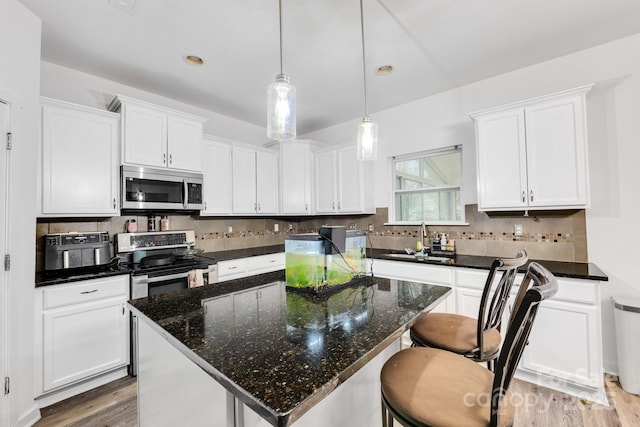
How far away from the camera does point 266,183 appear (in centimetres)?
396

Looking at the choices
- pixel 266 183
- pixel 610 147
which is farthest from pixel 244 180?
pixel 610 147

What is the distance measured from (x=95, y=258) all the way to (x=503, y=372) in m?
3.04

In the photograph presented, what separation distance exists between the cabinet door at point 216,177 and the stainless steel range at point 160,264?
457mm

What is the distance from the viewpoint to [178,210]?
3.05m

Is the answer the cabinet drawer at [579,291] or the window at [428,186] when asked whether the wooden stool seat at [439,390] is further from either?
the window at [428,186]

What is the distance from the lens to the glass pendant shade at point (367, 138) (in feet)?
5.70

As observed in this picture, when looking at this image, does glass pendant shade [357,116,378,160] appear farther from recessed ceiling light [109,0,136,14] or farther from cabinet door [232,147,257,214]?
cabinet door [232,147,257,214]

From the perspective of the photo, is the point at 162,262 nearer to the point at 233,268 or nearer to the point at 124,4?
the point at 233,268

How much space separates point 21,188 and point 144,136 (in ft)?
3.61

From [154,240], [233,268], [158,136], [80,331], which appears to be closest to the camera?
[80,331]

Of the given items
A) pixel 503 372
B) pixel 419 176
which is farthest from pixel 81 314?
pixel 419 176

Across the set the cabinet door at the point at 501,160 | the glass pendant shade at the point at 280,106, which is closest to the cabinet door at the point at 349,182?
the cabinet door at the point at 501,160

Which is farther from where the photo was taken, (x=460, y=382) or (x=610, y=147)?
(x=610, y=147)

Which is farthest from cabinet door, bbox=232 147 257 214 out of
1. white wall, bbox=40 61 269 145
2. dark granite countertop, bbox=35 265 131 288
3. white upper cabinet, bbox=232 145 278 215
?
dark granite countertop, bbox=35 265 131 288
